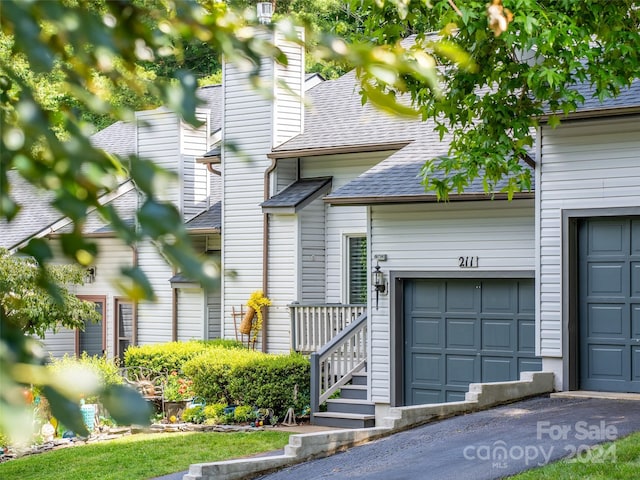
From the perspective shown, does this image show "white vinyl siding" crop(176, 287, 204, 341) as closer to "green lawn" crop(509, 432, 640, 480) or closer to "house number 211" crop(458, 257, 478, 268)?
"house number 211" crop(458, 257, 478, 268)

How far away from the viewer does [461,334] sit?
17344mm

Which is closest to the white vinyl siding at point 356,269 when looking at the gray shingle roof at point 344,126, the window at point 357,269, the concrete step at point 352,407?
the window at point 357,269

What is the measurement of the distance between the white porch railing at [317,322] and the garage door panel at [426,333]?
151cm

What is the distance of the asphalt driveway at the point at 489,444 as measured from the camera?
10656 millimetres

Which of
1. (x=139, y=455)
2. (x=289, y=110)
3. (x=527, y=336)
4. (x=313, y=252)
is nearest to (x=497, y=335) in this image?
(x=527, y=336)

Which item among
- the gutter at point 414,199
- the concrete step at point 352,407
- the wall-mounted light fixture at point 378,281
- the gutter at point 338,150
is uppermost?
the gutter at point 338,150

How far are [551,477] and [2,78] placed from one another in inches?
307

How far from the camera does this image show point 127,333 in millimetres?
25578

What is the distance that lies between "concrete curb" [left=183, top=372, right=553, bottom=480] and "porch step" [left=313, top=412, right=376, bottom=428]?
361 cm

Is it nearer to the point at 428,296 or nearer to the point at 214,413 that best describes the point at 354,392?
the point at 428,296

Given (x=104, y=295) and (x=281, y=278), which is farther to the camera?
(x=104, y=295)

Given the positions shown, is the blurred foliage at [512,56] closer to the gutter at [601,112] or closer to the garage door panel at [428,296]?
the gutter at [601,112]

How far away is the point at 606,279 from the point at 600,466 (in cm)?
551

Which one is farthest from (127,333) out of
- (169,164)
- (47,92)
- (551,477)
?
(551,477)
